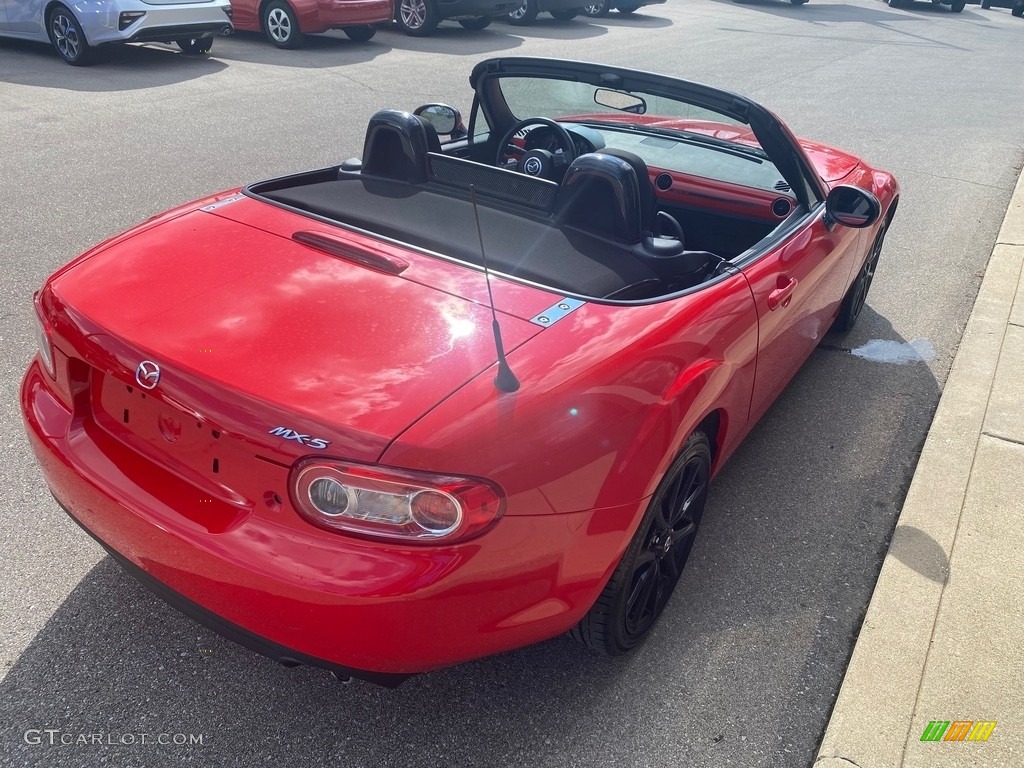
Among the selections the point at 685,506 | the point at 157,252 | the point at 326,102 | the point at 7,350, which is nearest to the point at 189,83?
the point at 326,102

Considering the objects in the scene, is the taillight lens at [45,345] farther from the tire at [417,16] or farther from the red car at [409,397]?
the tire at [417,16]

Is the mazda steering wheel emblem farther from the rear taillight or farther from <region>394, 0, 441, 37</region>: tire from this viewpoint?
<region>394, 0, 441, 37</region>: tire

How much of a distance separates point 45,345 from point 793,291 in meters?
2.42

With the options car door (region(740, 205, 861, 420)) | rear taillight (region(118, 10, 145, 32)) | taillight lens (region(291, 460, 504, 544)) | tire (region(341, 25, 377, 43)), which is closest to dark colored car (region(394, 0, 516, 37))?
tire (region(341, 25, 377, 43))

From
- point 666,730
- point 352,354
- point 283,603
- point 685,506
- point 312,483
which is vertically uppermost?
point 352,354

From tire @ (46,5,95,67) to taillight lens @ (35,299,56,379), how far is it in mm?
8896

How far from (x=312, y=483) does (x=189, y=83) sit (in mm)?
9215

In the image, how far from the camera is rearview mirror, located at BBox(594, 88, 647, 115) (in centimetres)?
365

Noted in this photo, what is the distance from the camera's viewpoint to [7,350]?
13.6 ft

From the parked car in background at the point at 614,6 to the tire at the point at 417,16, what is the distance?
4881 millimetres

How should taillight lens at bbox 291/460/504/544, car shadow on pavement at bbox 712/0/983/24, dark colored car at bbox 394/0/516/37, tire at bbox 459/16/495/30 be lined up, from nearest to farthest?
1. taillight lens at bbox 291/460/504/544
2. dark colored car at bbox 394/0/516/37
3. tire at bbox 459/16/495/30
4. car shadow on pavement at bbox 712/0/983/24

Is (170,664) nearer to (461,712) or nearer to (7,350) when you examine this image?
(461,712)

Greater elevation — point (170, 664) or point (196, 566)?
point (196, 566)

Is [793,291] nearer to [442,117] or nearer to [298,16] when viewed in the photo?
[442,117]
